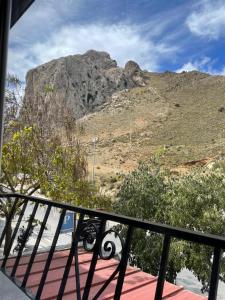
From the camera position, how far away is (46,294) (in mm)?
2236

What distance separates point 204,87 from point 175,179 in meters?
37.0

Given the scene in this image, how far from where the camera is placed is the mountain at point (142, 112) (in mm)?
29938

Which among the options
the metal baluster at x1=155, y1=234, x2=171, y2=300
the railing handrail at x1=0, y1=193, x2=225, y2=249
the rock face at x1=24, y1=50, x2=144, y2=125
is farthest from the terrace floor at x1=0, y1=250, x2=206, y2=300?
the rock face at x1=24, y1=50, x2=144, y2=125

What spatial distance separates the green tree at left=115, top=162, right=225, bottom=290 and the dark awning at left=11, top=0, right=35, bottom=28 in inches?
179

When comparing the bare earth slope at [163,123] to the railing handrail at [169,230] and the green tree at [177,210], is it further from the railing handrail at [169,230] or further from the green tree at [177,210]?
the railing handrail at [169,230]

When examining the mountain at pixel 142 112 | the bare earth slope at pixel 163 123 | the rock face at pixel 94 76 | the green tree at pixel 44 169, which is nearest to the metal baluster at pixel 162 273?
the green tree at pixel 44 169

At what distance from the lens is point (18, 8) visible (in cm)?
195

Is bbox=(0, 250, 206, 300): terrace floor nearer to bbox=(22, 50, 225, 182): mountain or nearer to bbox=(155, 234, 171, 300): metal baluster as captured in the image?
bbox=(155, 234, 171, 300): metal baluster

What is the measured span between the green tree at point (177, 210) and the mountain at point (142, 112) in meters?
14.4

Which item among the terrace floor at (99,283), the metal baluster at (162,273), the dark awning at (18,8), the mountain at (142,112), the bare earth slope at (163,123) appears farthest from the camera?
the bare earth slope at (163,123)

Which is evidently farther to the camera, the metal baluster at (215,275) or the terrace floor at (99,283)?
the terrace floor at (99,283)

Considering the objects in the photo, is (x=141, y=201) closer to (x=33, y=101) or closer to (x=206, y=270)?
(x=206, y=270)

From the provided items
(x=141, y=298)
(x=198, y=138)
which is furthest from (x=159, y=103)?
(x=141, y=298)

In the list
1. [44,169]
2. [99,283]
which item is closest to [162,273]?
[99,283]
